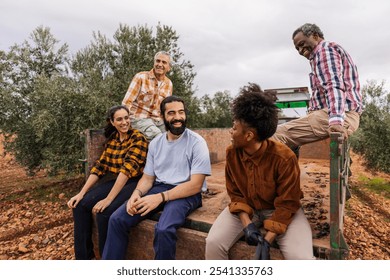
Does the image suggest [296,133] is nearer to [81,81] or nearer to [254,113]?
[254,113]

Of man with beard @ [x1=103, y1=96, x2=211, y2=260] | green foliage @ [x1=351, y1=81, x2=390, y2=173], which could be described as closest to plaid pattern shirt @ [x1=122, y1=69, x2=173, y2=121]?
man with beard @ [x1=103, y1=96, x2=211, y2=260]

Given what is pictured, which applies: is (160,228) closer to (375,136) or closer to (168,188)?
(168,188)

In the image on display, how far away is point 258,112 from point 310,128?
1009mm

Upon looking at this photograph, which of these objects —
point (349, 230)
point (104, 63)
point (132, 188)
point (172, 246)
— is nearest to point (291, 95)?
point (349, 230)

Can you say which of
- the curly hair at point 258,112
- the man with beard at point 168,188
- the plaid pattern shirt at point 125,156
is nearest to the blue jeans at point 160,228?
the man with beard at point 168,188

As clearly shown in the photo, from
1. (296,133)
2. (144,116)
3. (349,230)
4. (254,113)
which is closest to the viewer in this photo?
(254,113)

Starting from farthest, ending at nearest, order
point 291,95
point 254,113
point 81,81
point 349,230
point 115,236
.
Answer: point 81,81 < point 291,95 < point 349,230 < point 115,236 < point 254,113

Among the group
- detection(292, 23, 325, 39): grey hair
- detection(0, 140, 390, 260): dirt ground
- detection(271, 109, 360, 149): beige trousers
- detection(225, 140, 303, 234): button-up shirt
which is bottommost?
detection(0, 140, 390, 260): dirt ground

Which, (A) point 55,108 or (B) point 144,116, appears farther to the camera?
(A) point 55,108

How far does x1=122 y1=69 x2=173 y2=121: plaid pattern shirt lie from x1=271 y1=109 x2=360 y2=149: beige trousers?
1.85 metres

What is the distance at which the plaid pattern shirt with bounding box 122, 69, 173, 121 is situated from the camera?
397 centimetres

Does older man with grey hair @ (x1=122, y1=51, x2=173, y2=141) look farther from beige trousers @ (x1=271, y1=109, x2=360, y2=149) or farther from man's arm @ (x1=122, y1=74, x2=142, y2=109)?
beige trousers @ (x1=271, y1=109, x2=360, y2=149)

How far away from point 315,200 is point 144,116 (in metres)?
2.36

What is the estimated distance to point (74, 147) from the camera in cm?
877
